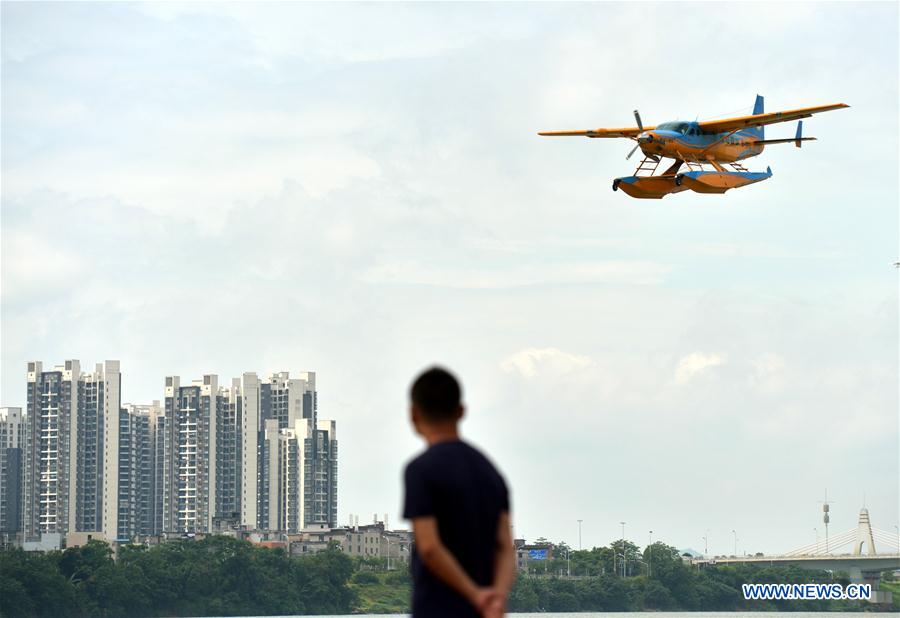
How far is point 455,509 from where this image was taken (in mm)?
7070

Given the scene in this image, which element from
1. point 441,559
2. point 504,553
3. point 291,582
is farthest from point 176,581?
point 441,559

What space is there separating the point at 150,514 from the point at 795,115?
16103cm

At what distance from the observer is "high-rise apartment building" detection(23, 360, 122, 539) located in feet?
604

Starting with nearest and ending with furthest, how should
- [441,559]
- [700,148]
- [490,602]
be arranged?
[490,602], [441,559], [700,148]

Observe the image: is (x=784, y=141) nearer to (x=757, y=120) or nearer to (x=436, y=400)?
(x=757, y=120)

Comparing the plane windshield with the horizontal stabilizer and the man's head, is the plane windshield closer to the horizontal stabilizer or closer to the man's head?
the horizontal stabilizer

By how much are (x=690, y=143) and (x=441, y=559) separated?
38540mm

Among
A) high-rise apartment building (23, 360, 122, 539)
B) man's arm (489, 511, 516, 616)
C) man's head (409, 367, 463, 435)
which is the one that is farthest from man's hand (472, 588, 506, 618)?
high-rise apartment building (23, 360, 122, 539)

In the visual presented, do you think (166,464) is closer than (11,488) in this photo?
No

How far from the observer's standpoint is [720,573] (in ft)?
625

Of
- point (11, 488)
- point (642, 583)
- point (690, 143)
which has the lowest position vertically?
point (642, 583)

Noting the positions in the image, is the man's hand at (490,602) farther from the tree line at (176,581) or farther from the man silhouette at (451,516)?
the tree line at (176,581)

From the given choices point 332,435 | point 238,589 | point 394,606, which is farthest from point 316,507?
point 238,589

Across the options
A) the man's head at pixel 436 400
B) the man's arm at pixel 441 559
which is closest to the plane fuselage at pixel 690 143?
the man's head at pixel 436 400
